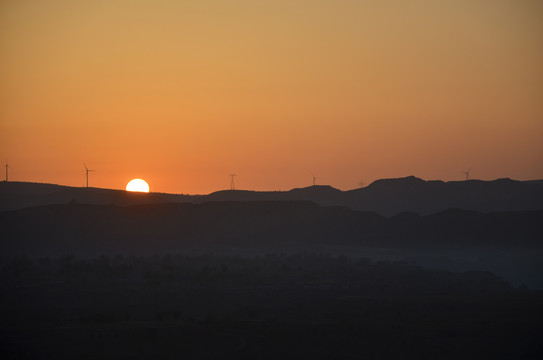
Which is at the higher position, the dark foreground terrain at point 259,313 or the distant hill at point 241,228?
the distant hill at point 241,228

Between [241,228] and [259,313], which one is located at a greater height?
[241,228]

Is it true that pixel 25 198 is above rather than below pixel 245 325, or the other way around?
above

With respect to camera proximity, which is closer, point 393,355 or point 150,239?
point 393,355

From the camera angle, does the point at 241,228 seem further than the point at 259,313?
Yes

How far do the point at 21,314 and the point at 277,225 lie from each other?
94.7m

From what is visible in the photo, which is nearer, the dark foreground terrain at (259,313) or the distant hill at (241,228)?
the dark foreground terrain at (259,313)

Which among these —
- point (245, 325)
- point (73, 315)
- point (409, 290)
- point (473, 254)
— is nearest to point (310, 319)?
point (245, 325)

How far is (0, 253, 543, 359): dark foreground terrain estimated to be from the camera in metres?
50.5

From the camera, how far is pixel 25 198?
190 meters

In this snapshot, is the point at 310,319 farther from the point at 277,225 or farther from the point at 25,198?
the point at 25,198

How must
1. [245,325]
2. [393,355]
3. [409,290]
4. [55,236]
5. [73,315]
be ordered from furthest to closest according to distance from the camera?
1. [55,236]
2. [409,290]
3. [73,315]
4. [245,325]
5. [393,355]

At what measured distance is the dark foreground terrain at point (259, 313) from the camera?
5053 cm

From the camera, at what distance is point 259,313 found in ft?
213

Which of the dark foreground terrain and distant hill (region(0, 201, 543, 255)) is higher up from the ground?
distant hill (region(0, 201, 543, 255))
